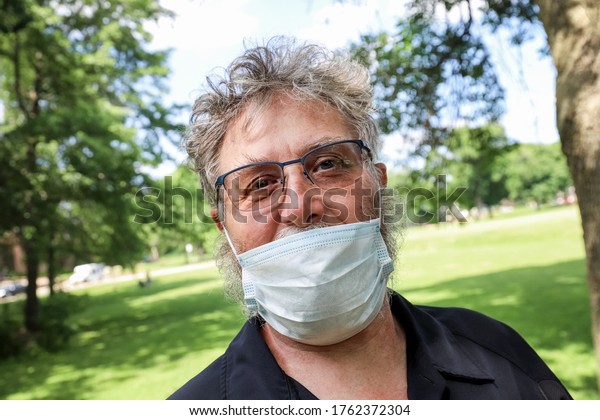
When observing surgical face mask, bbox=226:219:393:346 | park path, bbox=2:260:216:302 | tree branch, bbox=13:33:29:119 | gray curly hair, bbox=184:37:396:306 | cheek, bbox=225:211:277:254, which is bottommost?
park path, bbox=2:260:216:302

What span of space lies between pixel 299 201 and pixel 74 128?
9277mm

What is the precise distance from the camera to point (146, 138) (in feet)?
34.6

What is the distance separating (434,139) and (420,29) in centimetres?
122

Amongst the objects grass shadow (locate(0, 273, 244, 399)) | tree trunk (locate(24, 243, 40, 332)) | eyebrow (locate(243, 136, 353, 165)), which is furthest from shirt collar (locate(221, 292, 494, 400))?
tree trunk (locate(24, 243, 40, 332))

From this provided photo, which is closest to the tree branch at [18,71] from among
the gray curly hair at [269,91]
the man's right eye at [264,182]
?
the gray curly hair at [269,91]

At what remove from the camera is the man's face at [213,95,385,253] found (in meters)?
1.24

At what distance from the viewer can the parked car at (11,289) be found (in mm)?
10648

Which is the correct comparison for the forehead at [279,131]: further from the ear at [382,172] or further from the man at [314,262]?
the ear at [382,172]

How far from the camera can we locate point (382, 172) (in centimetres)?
155

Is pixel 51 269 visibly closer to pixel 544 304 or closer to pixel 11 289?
pixel 11 289

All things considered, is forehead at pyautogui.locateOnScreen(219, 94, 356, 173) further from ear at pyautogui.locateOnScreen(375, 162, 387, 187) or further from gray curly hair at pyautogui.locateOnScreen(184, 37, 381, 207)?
ear at pyautogui.locateOnScreen(375, 162, 387, 187)

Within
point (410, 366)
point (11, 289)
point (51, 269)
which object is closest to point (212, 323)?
point (51, 269)

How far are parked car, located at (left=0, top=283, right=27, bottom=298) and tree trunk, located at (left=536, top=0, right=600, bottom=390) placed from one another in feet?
37.5

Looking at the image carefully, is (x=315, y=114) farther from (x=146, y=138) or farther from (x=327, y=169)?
(x=146, y=138)
